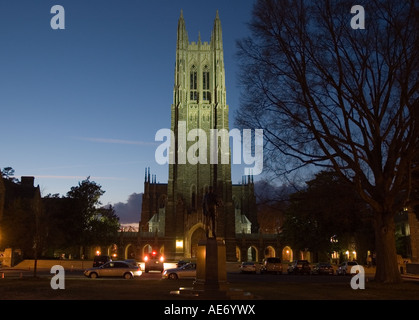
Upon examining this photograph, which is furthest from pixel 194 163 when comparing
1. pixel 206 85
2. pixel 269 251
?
pixel 269 251

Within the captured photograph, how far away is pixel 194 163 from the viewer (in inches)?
3233

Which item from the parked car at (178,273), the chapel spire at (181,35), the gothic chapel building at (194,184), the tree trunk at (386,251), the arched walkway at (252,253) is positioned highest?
the chapel spire at (181,35)

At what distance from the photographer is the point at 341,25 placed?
19.4 m

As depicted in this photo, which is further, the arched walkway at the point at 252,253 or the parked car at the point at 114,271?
the arched walkway at the point at 252,253

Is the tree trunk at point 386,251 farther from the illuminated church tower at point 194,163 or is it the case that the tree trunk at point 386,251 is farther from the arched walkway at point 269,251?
the arched walkway at point 269,251

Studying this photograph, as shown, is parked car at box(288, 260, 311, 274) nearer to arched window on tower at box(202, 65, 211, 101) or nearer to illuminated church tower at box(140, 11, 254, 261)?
illuminated church tower at box(140, 11, 254, 261)

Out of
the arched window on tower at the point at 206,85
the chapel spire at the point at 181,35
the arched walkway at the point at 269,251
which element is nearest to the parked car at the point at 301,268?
the arched walkway at the point at 269,251

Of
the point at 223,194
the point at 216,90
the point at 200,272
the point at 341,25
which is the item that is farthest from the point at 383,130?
the point at 216,90

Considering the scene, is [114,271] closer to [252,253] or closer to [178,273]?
[178,273]

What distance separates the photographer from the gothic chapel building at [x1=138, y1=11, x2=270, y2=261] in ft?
247

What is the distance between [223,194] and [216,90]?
21035 millimetres

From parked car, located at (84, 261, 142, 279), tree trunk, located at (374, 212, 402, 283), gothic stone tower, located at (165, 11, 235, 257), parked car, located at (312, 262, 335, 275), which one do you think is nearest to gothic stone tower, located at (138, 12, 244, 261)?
gothic stone tower, located at (165, 11, 235, 257)

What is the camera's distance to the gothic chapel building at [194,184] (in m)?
75.2

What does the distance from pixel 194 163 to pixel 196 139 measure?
4.72m
